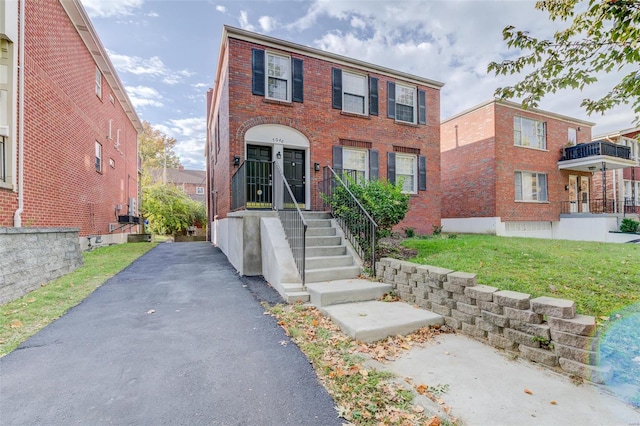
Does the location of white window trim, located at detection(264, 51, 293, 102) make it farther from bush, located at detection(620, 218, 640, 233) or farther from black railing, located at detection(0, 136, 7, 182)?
bush, located at detection(620, 218, 640, 233)

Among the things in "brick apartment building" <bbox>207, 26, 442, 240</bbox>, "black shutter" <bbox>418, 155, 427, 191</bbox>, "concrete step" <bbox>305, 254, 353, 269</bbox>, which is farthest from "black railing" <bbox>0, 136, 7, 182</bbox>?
"black shutter" <bbox>418, 155, 427, 191</bbox>

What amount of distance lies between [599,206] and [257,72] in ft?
69.3

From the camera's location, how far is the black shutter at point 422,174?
11789 mm

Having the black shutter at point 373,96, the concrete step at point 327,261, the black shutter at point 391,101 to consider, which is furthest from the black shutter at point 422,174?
the concrete step at point 327,261

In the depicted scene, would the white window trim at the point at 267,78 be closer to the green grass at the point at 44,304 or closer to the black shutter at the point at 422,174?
the black shutter at the point at 422,174

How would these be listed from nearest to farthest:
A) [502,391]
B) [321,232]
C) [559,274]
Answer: [502,391], [559,274], [321,232]

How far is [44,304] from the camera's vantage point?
4.52 meters

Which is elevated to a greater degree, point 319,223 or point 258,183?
point 258,183

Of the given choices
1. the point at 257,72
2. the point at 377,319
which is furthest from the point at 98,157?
the point at 377,319

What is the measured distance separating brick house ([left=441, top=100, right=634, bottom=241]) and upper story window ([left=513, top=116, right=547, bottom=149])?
0.16 feet

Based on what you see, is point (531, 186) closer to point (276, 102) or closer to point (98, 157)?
point (276, 102)

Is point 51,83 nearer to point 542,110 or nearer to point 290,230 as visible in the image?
point 290,230

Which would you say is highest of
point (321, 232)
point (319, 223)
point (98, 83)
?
point (98, 83)

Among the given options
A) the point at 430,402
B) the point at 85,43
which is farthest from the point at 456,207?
the point at 85,43
